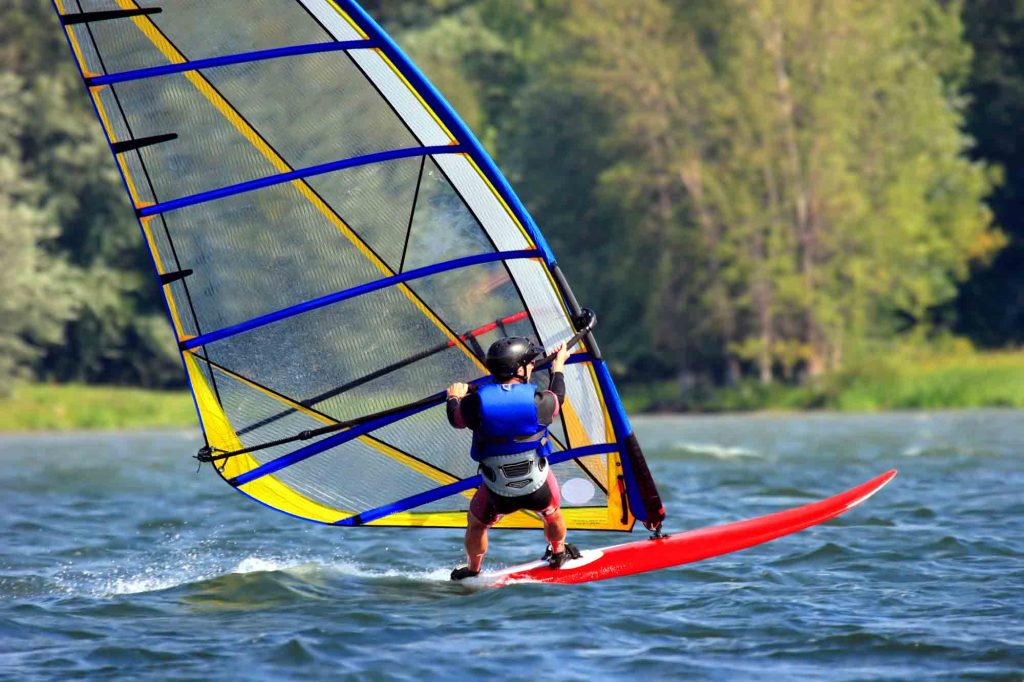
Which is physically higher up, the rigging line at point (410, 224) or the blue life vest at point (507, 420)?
the rigging line at point (410, 224)

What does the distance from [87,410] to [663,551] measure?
67.2ft

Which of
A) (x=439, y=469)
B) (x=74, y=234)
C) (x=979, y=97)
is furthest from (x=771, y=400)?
(x=439, y=469)

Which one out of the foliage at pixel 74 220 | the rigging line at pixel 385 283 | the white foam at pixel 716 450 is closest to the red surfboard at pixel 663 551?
the rigging line at pixel 385 283

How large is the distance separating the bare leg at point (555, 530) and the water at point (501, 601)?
0.80ft

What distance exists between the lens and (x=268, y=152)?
23.2ft

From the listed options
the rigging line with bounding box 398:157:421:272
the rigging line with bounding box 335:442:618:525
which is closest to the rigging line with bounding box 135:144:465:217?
the rigging line with bounding box 398:157:421:272

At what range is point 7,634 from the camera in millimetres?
6160

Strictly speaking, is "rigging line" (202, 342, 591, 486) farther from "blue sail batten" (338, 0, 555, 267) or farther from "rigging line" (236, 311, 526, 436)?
"blue sail batten" (338, 0, 555, 267)

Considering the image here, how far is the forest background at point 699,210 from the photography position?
91.0ft

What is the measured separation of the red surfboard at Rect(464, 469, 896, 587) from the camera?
6.92 meters

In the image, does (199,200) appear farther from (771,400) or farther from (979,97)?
(979,97)

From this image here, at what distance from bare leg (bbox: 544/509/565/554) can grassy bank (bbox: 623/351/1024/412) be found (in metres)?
18.0

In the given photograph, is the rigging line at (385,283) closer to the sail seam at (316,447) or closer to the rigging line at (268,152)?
the rigging line at (268,152)

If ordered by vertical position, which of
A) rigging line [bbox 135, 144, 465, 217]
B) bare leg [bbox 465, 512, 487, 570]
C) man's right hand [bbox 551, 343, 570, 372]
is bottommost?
bare leg [bbox 465, 512, 487, 570]
